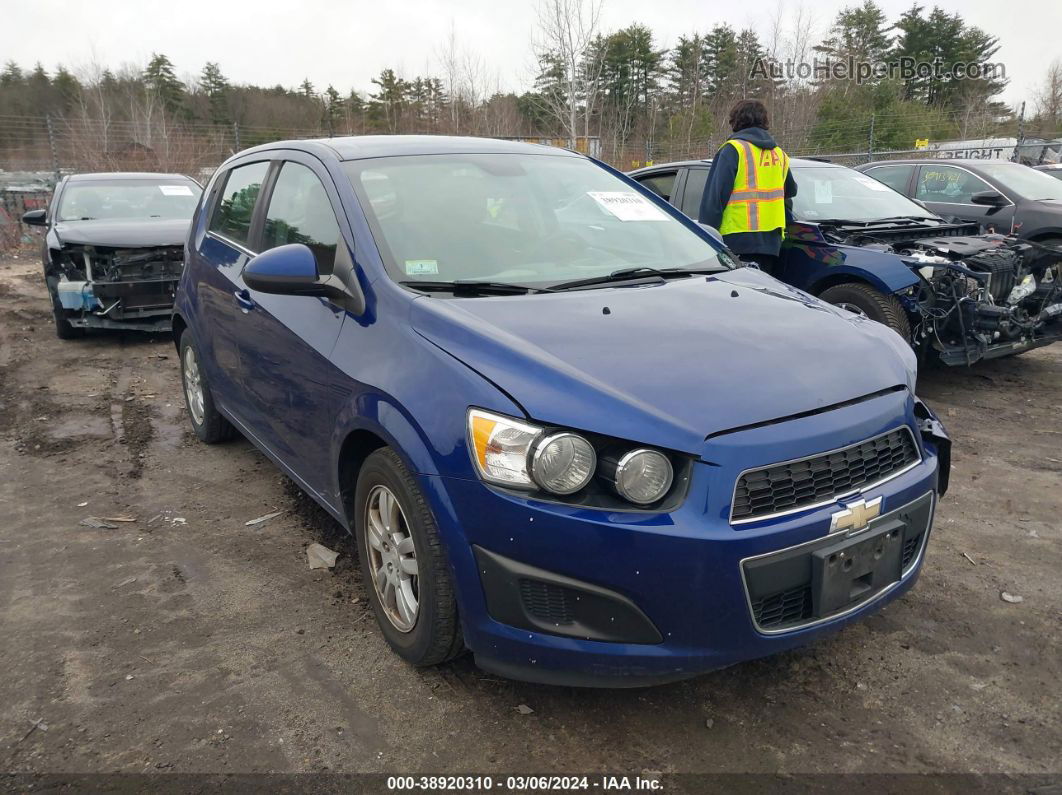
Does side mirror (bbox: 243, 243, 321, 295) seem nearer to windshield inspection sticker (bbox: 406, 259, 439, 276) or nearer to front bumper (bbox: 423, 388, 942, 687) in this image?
windshield inspection sticker (bbox: 406, 259, 439, 276)

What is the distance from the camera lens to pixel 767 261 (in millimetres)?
5996

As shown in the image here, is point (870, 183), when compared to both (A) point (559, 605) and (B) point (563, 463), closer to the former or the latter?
(B) point (563, 463)

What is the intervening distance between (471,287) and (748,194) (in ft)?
11.7

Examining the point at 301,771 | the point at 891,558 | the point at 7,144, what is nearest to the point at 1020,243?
the point at 891,558

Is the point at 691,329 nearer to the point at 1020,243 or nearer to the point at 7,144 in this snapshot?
the point at 1020,243

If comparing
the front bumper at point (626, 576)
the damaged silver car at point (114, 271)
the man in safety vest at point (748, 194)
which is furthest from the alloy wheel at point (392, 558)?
the damaged silver car at point (114, 271)

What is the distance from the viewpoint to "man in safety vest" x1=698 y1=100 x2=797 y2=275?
5.63m

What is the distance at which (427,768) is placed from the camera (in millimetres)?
2195

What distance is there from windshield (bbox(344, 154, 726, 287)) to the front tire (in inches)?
28.9

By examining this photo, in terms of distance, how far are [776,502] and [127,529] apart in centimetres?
318

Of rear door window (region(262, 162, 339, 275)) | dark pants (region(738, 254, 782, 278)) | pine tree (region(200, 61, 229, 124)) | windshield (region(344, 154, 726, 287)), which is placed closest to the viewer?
windshield (region(344, 154, 726, 287))

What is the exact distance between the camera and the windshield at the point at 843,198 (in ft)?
21.0

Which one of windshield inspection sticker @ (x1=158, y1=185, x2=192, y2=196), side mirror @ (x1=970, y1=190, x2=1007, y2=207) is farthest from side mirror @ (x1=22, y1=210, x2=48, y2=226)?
side mirror @ (x1=970, y1=190, x2=1007, y2=207)

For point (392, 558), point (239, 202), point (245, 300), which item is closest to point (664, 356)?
point (392, 558)
